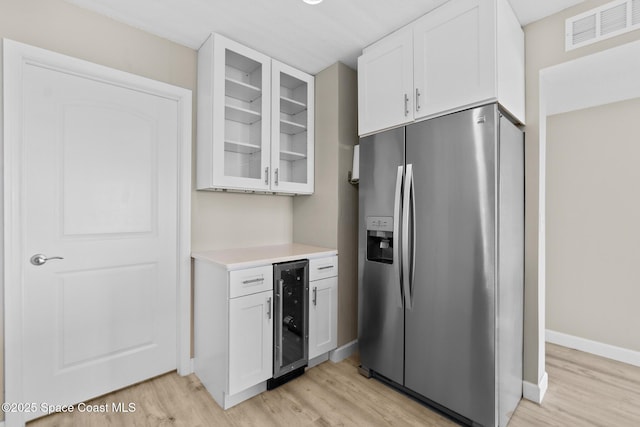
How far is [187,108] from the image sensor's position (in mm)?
2303

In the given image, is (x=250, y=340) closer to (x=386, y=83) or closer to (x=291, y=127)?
(x=291, y=127)

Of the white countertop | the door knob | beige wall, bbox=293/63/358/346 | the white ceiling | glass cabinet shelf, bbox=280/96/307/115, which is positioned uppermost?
the white ceiling

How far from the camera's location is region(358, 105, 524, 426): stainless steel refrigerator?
163 cm

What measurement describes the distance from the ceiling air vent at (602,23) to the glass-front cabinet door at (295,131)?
189cm

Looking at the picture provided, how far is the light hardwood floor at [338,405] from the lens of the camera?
1.77 m

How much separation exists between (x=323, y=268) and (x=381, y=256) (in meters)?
0.50

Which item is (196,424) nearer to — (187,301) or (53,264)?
(187,301)

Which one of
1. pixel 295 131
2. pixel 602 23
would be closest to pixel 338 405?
pixel 295 131

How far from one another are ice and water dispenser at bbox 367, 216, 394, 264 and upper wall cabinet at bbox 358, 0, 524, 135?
0.68 m

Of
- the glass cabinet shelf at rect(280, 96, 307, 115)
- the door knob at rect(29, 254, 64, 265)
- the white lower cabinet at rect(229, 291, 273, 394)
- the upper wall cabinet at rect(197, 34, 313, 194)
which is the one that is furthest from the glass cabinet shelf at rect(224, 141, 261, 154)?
the door knob at rect(29, 254, 64, 265)

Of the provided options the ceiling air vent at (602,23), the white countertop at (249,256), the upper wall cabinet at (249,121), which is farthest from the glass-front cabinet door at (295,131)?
the ceiling air vent at (602,23)

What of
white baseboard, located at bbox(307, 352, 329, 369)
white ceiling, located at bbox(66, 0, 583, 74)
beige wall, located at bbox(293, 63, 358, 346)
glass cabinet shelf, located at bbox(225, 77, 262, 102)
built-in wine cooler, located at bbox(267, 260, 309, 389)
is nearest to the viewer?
white ceiling, located at bbox(66, 0, 583, 74)

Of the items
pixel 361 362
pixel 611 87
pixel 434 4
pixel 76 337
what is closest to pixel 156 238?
pixel 76 337

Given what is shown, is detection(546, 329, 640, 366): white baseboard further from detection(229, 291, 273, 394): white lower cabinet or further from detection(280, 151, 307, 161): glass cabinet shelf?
detection(280, 151, 307, 161): glass cabinet shelf
